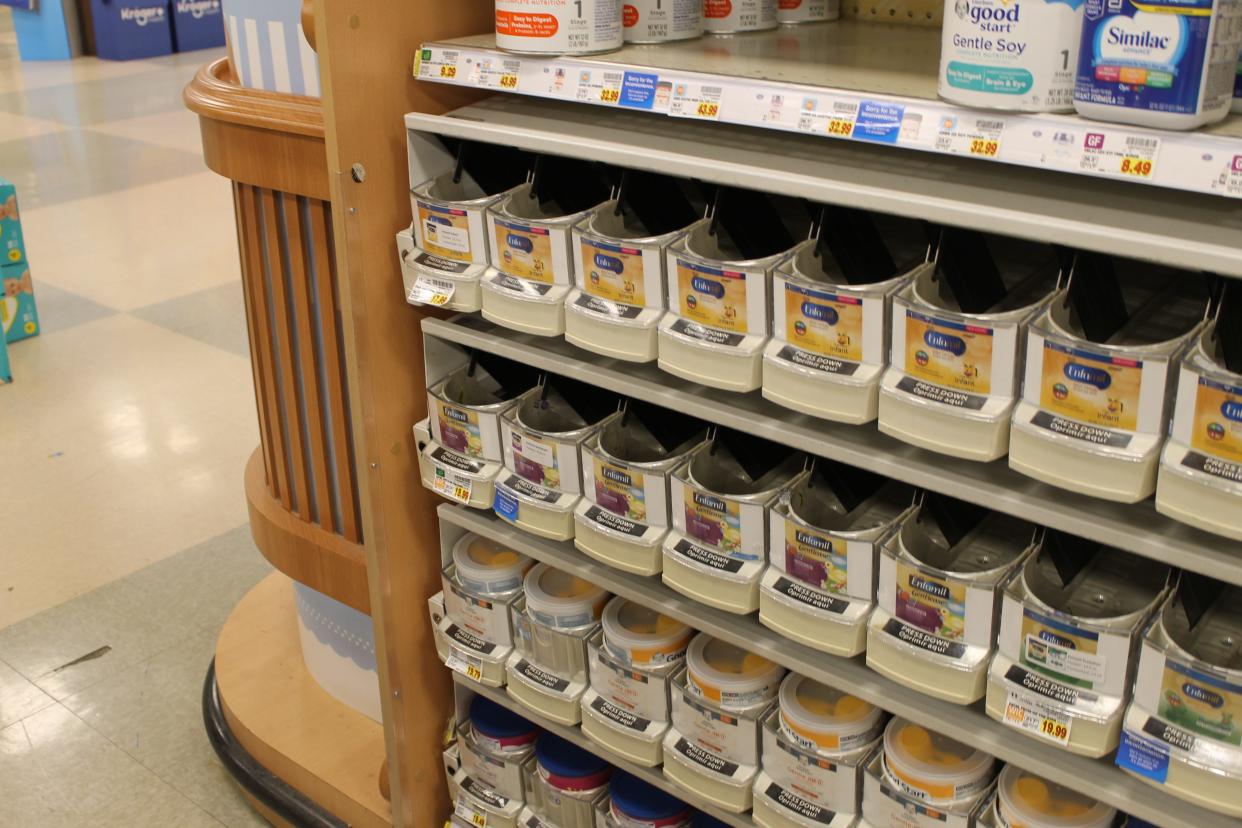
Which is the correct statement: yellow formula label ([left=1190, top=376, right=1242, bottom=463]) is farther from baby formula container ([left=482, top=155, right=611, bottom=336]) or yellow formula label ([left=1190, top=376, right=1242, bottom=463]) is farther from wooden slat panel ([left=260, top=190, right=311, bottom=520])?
wooden slat panel ([left=260, top=190, right=311, bottom=520])

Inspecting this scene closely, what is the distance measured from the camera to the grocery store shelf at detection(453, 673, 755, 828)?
1.74 metres

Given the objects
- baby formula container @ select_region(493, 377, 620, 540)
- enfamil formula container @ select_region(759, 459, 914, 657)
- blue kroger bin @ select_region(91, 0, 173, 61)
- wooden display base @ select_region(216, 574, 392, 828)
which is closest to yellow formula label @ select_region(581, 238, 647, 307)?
baby formula container @ select_region(493, 377, 620, 540)

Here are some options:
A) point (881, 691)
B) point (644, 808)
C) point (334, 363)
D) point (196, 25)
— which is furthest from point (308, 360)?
point (196, 25)

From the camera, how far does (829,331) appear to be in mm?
1400

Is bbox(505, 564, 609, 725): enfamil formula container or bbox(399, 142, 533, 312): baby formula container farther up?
bbox(399, 142, 533, 312): baby formula container

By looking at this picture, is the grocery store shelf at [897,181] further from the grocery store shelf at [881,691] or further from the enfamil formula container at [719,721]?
the enfamil formula container at [719,721]

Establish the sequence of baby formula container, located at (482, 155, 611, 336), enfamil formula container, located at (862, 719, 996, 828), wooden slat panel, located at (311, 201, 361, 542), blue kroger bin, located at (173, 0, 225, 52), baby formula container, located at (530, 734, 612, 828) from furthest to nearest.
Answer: blue kroger bin, located at (173, 0, 225, 52) → wooden slat panel, located at (311, 201, 361, 542) → baby formula container, located at (530, 734, 612, 828) → baby formula container, located at (482, 155, 611, 336) → enfamil formula container, located at (862, 719, 996, 828)

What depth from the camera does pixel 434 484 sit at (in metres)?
1.90

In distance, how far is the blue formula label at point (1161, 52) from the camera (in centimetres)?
105

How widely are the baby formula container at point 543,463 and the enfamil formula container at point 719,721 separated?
27cm

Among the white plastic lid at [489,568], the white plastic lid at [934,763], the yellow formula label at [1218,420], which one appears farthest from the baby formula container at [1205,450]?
the white plastic lid at [489,568]

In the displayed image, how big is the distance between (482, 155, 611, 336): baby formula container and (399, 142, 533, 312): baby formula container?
2cm

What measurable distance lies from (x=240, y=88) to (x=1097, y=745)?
63.5 inches

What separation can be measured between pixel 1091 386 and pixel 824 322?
304mm
